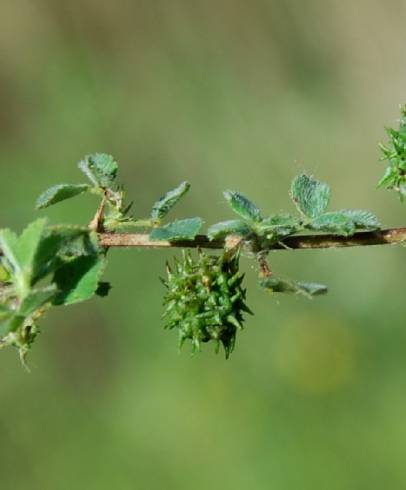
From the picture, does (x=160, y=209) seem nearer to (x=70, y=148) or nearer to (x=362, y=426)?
(x=362, y=426)

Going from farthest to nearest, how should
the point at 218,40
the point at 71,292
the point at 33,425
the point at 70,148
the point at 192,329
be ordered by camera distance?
the point at 218,40 → the point at 70,148 → the point at 33,425 → the point at 192,329 → the point at 71,292

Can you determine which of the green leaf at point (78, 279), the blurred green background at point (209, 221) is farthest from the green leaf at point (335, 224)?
the blurred green background at point (209, 221)

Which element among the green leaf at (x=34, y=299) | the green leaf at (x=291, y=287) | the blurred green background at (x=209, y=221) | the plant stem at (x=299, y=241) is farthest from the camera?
the blurred green background at (x=209, y=221)

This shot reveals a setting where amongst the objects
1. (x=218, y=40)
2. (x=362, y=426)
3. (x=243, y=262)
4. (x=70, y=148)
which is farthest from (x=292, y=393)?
(x=218, y=40)

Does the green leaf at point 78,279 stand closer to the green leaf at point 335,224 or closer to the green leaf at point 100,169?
the green leaf at point 100,169

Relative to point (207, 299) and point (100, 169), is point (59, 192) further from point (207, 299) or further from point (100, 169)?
point (207, 299)
